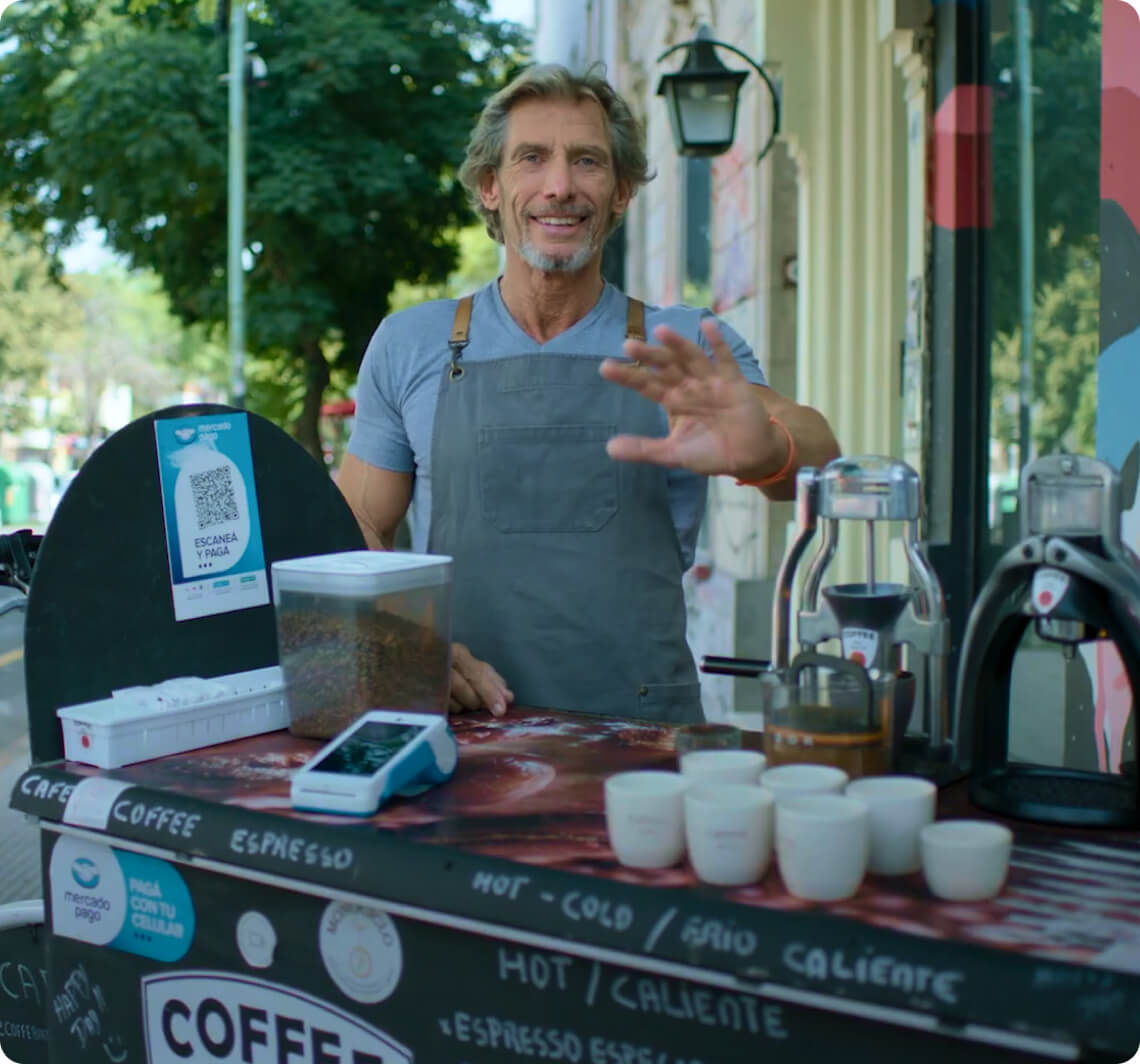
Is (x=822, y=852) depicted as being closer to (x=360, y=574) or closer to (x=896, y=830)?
(x=896, y=830)

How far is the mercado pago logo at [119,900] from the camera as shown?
1747mm

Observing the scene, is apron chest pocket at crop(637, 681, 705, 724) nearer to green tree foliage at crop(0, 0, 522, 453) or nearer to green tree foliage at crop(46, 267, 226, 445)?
green tree foliage at crop(0, 0, 522, 453)

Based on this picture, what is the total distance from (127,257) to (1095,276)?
17525mm

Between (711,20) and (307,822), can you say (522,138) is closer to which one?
(307,822)

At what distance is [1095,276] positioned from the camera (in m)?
3.86

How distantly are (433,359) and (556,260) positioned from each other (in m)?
0.32

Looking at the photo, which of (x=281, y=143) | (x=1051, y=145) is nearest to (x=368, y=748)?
(x=1051, y=145)

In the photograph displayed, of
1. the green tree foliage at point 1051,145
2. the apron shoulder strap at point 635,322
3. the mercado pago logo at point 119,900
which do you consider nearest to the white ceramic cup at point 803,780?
the mercado pago logo at point 119,900

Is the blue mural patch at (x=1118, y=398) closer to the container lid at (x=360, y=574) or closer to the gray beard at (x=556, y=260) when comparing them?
the gray beard at (x=556, y=260)

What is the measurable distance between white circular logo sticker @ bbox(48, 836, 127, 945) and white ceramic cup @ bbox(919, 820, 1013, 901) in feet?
3.38

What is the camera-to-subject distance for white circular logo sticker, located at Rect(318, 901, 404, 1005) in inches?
60.9

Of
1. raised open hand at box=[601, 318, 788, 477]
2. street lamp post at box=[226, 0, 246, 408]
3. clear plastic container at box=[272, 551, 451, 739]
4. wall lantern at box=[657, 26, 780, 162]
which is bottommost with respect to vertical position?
clear plastic container at box=[272, 551, 451, 739]

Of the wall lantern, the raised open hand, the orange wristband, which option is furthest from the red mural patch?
the wall lantern

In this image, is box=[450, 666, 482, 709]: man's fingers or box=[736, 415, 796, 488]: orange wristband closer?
box=[736, 415, 796, 488]: orange wristband
